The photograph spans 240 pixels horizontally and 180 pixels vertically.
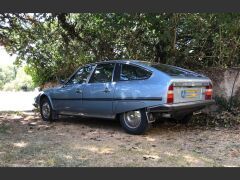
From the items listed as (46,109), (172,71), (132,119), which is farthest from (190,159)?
(46,109)

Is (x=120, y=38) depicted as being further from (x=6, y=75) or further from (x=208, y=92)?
(x=6, y=75)

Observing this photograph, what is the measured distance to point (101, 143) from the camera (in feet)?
24.6

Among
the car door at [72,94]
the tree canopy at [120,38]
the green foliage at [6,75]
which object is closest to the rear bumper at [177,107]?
the car door at [72,94]

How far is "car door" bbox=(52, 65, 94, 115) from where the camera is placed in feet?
31.4

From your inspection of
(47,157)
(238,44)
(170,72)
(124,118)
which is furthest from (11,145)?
(238,44)

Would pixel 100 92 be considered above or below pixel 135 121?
above

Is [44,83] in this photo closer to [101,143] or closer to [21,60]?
[21,60]

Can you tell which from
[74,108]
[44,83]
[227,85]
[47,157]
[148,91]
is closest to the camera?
[47,157]

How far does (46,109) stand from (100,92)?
2523 millimetres

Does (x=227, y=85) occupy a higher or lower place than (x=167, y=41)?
lower

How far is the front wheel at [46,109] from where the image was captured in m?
10.6

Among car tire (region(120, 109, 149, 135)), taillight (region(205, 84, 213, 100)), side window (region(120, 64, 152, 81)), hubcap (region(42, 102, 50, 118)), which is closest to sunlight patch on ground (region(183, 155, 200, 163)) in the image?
car tire (region(120, 109, 149, 135))

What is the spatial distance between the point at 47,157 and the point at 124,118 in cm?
263

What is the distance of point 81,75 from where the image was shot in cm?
982
